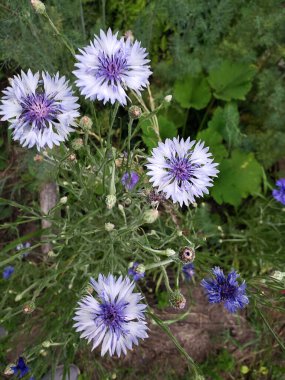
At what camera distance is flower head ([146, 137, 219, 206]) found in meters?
1.10

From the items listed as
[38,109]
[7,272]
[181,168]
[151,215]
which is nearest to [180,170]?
[181,168]

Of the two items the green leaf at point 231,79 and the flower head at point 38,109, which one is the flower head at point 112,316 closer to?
the flower head at point 38,109

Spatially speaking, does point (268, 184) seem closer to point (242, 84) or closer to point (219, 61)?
point (242, 84)

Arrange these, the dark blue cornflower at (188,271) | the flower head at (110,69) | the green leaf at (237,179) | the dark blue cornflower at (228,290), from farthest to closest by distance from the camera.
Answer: the green leaf at (237,179), the dark blue cornflower at (188,271), the dark blue cornflower at (228,290), the flower head at (110,69)

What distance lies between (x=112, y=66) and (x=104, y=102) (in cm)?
11

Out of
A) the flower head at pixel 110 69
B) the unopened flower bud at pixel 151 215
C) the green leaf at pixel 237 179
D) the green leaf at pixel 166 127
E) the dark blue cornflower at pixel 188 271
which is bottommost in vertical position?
the unopened flower bud at pixel 151 215

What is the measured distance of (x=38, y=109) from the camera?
108 cm

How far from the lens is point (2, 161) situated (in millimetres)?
2064

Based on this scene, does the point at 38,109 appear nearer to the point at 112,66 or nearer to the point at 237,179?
the point at 112,66

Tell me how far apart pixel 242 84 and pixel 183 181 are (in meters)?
1.14

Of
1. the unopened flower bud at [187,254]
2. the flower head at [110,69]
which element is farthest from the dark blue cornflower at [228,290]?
the flower head at [110,69]

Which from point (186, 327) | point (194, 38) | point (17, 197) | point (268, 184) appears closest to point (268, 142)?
point (268, 184)

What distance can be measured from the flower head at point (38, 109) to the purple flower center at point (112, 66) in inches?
4.4

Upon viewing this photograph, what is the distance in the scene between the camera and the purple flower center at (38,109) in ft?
3.53
